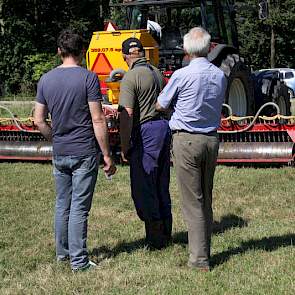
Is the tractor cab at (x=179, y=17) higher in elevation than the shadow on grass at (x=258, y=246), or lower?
higher

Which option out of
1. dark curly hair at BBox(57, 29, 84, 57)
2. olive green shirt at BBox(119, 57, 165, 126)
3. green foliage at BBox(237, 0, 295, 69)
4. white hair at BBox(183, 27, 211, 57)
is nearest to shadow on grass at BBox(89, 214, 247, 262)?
olive green shirt at BBox(119, 57, 165, 126)

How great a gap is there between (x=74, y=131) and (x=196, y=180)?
0.94 metres

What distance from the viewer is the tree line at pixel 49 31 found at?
30359 mm

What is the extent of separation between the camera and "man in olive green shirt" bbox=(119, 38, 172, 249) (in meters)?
4.86

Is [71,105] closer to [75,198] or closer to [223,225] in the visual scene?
[75,198]

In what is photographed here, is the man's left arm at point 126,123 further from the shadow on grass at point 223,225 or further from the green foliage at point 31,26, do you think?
the green foliage at point 31,26

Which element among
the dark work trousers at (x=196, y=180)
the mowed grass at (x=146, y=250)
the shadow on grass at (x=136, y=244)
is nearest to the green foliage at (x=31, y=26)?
the mowed grass at (x=146, y=250)

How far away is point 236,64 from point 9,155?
3710 millimetres

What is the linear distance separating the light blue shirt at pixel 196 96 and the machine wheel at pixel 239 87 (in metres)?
5.01

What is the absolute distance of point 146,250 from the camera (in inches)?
198

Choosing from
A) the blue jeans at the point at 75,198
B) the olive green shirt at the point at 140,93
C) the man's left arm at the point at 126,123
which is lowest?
the blue jeans at the point at 75,198

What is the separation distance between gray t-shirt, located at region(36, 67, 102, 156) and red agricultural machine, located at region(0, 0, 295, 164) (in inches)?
134

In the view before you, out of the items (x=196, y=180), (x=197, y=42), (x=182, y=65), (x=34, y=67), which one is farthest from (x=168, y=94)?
(x=34, y=67)

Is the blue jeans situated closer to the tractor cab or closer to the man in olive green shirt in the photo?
the man in olive green shirt
